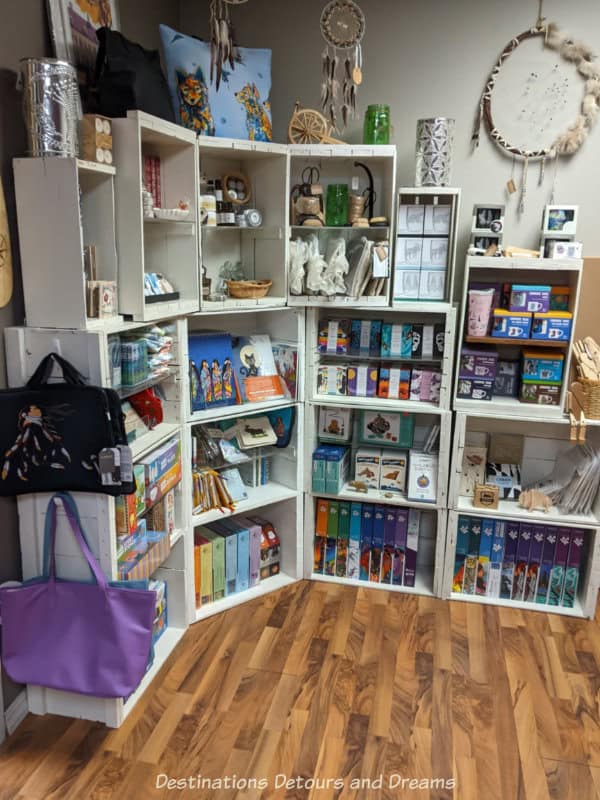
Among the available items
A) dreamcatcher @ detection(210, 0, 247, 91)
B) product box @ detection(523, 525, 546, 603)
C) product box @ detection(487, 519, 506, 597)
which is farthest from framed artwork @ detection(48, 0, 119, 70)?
product box @ detection(523, 525, 546, 603)

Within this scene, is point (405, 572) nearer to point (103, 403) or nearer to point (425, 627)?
point (425, 627)

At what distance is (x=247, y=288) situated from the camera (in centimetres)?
268

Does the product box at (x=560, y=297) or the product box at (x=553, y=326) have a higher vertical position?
the product box at (x=560, y=297)

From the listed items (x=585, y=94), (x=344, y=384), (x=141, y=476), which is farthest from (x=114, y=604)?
(x=585, y=94)

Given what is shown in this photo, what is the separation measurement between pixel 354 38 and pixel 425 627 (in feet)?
7.55

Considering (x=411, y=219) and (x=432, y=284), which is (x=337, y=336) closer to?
(x=432, y=284)

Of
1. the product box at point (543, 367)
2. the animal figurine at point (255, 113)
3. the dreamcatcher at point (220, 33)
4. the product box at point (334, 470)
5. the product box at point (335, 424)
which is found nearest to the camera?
the dreamcatcher at point (220, 33)

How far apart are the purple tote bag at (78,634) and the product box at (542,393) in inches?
69.4

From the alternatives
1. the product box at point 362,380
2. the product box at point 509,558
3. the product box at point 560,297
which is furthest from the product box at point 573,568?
the product box at point 362,380

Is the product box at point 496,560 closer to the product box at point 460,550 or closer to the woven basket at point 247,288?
the product box at point 460,550

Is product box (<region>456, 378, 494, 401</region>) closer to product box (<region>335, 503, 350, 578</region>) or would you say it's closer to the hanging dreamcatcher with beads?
product box (<region>335, 503, 350, 578</region>)

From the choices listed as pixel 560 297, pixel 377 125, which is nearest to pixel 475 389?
pixel 560 297

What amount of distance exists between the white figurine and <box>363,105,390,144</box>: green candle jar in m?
0.51

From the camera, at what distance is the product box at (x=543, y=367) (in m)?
2.71
